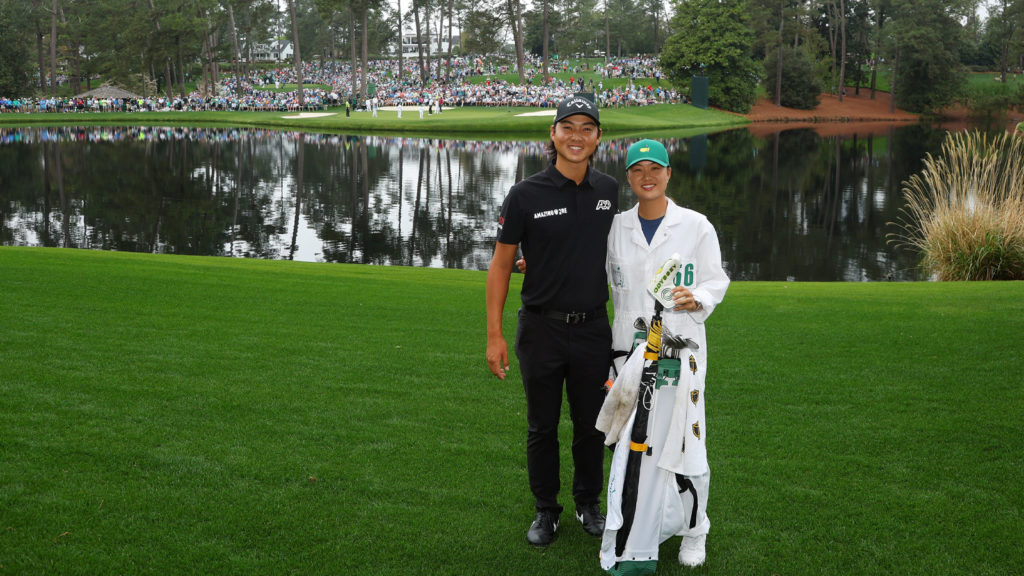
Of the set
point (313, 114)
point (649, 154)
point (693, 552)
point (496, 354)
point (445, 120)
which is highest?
point (313, 114)

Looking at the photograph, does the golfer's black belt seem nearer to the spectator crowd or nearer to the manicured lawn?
the manicured lawn

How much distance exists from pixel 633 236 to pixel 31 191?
87.0 ft

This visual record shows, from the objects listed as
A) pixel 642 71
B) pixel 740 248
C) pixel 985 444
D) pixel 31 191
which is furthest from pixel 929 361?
pixel 642 71

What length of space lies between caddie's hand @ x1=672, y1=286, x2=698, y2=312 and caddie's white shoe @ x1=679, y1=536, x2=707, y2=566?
1.14 metres

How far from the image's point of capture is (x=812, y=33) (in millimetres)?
81125

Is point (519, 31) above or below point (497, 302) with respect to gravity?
above

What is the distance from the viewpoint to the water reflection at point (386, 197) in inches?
704

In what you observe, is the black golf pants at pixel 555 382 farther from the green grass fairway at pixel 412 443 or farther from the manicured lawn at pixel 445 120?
the manicured lawn at pixel 445 120

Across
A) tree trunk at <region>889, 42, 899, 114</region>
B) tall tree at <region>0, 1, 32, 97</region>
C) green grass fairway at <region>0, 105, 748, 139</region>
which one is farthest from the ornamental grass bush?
tall tree at <region>0, 1, 32, 97</region>

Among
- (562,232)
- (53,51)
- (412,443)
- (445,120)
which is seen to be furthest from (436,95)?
(562,232)

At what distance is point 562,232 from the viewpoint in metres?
3.81

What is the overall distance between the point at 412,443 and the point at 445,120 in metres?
48.6

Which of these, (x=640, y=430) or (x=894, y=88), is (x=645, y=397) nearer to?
(x=640, y=430)

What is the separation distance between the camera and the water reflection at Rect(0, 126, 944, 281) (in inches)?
704
